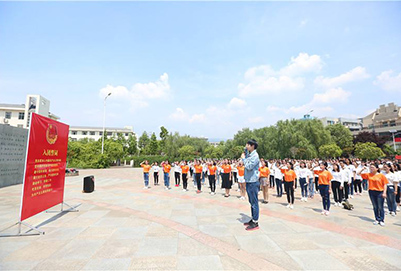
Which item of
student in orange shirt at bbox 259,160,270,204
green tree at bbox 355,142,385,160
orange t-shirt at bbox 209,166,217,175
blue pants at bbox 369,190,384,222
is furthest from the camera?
green tree at bbox 355,142,385,160

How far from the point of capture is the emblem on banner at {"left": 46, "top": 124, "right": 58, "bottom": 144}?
5.48 metres

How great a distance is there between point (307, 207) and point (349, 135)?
41.1 meters

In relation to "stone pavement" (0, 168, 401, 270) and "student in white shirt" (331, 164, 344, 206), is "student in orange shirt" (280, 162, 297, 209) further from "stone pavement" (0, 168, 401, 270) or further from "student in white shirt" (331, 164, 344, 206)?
"student in white shirt" (331, 164, 344, 206)

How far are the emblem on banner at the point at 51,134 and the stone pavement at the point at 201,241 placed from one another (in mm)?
2456

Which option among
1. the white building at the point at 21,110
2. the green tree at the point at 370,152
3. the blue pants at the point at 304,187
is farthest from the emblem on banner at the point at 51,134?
the white building at the point at 21,110

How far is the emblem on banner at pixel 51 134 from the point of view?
5.48 meters

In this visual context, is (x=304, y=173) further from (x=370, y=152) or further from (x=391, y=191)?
(x=370, y=152)

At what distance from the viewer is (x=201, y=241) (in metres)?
4.15

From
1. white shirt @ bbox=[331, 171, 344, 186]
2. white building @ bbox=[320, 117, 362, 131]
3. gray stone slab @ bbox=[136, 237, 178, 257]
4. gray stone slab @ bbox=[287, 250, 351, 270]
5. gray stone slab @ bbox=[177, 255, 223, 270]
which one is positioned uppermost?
white building @ bbox=[320, 117, 362, 131]

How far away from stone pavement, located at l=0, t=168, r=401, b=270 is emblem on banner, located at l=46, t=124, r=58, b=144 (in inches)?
96.7

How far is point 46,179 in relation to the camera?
5.57 m

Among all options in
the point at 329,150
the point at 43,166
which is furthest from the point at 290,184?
the point at 329,150

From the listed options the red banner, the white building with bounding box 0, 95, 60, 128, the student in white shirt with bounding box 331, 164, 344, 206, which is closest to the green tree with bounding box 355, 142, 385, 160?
the student in white shirt with bounding box 331, 164, 344, 206

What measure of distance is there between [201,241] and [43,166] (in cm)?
495
